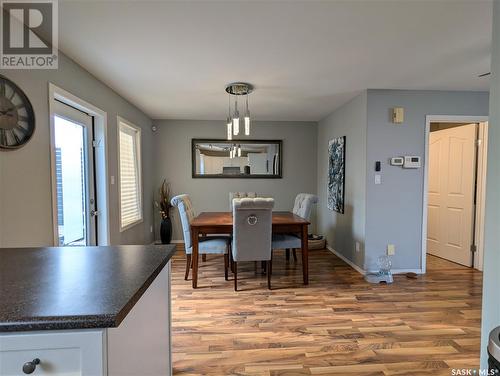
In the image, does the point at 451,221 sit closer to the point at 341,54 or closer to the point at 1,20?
the point at 341,54

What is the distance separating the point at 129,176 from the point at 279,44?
2.87 metres

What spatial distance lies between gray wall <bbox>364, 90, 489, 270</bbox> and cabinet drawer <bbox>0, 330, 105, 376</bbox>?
125 inches

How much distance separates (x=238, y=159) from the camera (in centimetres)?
500

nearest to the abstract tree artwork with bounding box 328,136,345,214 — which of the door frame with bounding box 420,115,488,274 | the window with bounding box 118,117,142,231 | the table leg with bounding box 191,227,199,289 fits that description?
the door frame with bounding box 420,115,488,274

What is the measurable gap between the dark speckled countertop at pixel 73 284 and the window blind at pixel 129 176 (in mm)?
2368

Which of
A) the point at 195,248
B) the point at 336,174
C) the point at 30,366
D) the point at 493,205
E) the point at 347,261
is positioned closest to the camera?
the point at 30,366

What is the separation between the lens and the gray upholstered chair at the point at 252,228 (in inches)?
108

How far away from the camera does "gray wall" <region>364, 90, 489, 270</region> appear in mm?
3238

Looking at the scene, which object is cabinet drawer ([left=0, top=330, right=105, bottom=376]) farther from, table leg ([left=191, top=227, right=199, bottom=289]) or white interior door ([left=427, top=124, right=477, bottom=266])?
white interior door ([left=427, top=124, right=477, bottom=266])

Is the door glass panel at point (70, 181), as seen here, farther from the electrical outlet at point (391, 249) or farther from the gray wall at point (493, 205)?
the electrical outlet at point (391, 249)

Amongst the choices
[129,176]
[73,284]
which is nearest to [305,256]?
[73,284]

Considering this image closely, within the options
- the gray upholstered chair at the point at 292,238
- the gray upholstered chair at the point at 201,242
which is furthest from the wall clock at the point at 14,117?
the gray upholstered chair at the point at 292,238

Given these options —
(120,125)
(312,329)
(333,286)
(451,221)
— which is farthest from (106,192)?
(451,221)

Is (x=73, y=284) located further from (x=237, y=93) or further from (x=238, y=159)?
(x=238, y=159)
